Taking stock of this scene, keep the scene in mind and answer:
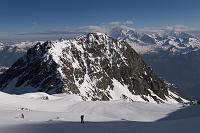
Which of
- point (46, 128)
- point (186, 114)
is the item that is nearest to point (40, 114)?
point (46, 128)

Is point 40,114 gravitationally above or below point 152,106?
above

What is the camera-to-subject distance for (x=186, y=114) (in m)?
105

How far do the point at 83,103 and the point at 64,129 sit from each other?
65.4m

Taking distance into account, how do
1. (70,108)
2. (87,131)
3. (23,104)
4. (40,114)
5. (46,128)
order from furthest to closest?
(70,108) → (23,104) → (40,114) → (46,128) → (87,131)

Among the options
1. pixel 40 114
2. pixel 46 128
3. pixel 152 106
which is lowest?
pixel 152 106

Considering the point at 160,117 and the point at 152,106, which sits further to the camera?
the point at 152,106

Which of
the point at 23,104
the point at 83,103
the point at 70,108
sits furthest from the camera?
the point at 83,103

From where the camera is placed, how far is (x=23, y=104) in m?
100

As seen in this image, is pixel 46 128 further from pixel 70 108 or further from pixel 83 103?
pixel 83 103

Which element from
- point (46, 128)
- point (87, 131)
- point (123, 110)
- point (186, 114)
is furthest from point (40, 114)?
point (186, 114)

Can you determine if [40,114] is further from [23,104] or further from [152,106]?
[152,106]

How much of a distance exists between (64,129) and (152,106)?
69.2 m

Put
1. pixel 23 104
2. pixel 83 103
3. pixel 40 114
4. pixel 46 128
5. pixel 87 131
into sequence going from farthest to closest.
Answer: pixel 83 103
pixel 23 104
pixel 40 114
pixel 46 128
pixel 87 131

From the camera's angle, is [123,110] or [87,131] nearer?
[87,131]
